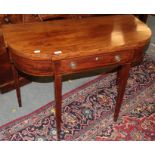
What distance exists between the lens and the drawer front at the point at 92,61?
1.37 meters

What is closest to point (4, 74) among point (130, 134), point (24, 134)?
point (24, 134)

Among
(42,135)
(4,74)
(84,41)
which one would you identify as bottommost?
(42,135)

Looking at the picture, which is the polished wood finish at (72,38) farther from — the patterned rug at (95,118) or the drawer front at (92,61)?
the patterned rug at (95,118)

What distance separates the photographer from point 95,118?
6.72 ft

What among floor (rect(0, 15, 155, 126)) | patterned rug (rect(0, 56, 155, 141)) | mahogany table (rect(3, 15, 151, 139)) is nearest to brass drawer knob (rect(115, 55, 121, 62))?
mahogany table (rect(3, 15, 151, 139))

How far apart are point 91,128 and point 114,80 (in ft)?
2.45

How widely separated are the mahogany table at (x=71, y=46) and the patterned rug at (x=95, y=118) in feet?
1.13

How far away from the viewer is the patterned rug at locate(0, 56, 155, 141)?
1.89 m

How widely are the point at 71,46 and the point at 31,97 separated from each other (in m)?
1.02

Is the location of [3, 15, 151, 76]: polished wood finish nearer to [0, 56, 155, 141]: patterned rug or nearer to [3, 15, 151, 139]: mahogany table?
[3, 15, 151, 139]: mahogany table

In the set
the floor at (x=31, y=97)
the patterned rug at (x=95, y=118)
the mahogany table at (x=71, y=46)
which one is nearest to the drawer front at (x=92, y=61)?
the mahogany table at (x=71, y=46)
